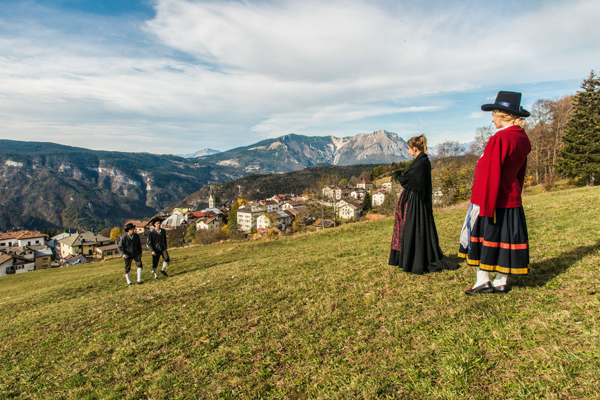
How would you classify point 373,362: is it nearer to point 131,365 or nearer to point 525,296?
point 525,296

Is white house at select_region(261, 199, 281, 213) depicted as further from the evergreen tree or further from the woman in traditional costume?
the woman in traditional costume

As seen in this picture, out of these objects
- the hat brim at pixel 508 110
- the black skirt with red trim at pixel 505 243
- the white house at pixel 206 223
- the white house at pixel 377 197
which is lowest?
the white house at pixel 206 223

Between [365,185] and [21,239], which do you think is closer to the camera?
[21,239]

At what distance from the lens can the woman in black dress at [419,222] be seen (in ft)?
19.3

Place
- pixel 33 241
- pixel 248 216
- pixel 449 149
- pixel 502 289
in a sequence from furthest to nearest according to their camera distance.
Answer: pixel 248 216
pixel 33 241
pixel 449 149
pixel 502 289

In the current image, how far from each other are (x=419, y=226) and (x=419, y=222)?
0.08 metres

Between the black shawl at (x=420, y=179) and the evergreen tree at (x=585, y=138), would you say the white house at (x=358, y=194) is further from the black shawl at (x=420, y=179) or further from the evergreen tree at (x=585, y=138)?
the black shawl at (x=420, y=179)

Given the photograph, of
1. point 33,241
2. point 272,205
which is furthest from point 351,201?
point 33,241

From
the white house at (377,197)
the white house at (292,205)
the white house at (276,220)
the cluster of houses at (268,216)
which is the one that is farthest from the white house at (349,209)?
the white house at (292,205)

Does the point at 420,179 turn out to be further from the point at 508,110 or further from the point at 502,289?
the point at 502,289

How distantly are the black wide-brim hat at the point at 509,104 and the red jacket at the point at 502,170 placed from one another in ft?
0.72

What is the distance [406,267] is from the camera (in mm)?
6082

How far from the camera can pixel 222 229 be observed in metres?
79.8

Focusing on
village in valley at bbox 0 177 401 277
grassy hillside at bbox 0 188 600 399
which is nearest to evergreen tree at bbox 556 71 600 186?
village in valley at bbox 0 177 401 277
